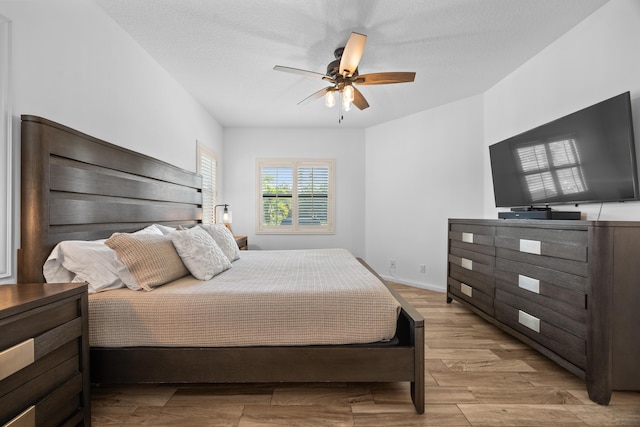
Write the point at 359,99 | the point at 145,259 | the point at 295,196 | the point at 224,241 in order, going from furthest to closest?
the point at 295,196 < the point at 359,99 < the point at 224,241 < the point at 145,259

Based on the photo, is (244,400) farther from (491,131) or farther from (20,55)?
(491,131)

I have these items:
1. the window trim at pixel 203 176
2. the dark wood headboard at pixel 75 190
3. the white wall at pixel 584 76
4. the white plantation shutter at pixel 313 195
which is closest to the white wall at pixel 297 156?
the white plantation shutter at pixel 313 195

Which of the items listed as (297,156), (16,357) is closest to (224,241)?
(16,357)

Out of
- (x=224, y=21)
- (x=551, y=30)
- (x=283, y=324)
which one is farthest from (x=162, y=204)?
(x=551, y=30)

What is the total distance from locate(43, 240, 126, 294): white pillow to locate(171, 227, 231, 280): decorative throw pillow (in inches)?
16.2

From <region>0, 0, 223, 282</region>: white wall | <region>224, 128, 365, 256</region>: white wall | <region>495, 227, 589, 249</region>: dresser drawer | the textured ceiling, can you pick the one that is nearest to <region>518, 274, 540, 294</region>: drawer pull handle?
<region>495, 227, 589, 249</region>: dresser drawer

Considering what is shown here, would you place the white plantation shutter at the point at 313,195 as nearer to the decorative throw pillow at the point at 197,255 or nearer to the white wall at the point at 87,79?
the white wall at the point at 87,79

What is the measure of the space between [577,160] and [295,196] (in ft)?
11.9

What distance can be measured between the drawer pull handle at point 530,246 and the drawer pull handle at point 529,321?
0.46 metres

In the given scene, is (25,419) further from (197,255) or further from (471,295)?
(471,295)

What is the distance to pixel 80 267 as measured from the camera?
5.42 ft

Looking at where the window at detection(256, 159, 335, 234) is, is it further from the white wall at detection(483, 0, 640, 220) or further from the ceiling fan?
the white wall at detection(483, 0, 640, 220)

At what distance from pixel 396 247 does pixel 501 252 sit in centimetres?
217

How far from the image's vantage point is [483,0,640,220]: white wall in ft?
6.50
